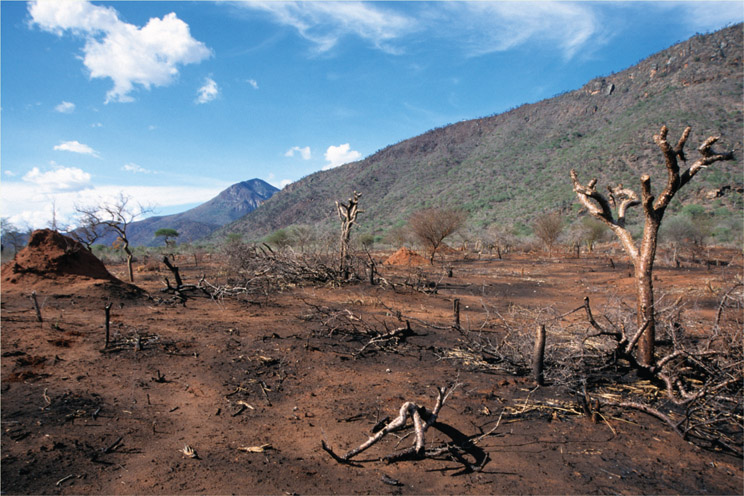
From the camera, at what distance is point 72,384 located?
14.6 ft

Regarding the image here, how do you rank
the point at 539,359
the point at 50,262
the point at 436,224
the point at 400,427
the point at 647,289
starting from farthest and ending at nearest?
1. the point at 436,224
2. the point at 50,262
3. the point at 539,359
4. the point at 647,289
5. the point at 400,427

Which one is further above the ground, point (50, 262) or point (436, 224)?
point (436, 224)

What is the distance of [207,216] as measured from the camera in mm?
116500

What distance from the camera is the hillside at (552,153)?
39.0 m

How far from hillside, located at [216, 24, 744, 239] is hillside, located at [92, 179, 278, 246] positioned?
1233 inches

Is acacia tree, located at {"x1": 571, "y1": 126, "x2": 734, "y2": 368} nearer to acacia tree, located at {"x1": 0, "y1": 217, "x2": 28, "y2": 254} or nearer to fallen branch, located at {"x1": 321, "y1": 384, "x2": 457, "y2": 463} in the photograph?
fallen branch, located at {"x1": 321, "y1": 384, "x2": 457, "y2": 463}

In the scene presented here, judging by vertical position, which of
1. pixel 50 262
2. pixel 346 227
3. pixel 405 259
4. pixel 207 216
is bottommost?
pixel 405 259

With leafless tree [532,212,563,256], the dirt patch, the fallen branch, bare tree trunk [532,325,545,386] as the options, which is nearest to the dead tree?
bare tree trunk [532,325,545,386]

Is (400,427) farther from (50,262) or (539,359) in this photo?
(50,262)

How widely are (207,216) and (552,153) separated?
100m

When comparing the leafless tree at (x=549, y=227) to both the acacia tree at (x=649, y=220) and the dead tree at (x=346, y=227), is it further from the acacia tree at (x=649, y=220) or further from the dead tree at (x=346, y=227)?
the acacia tree at (x=649, y=220)

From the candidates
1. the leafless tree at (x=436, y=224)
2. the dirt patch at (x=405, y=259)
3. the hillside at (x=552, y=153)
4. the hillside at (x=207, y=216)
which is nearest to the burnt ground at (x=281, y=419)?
the dirt patch at (x=405, y=259)

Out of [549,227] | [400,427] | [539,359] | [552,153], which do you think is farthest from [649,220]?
[552,153]

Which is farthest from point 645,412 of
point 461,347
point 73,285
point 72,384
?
point 73,285
